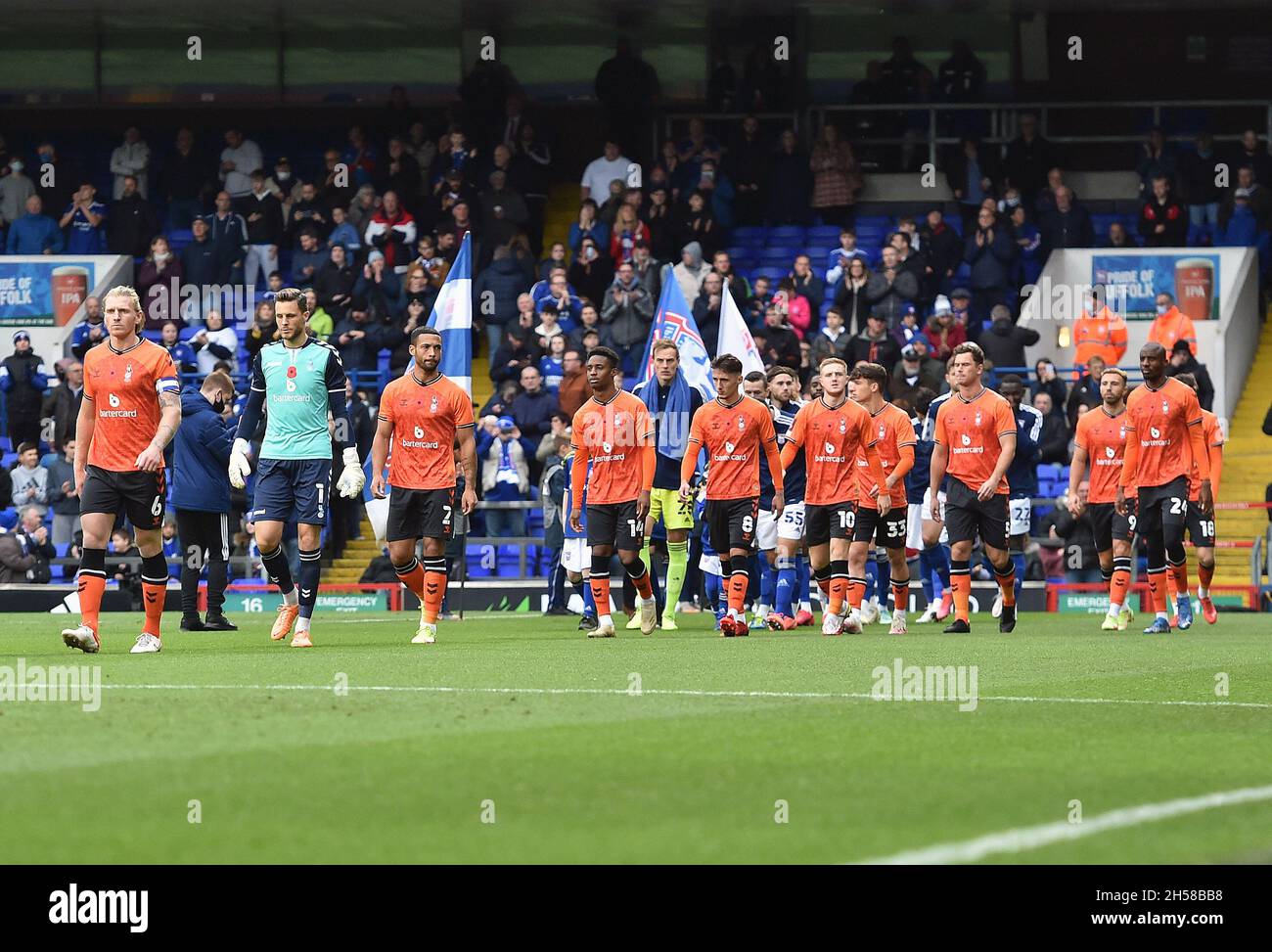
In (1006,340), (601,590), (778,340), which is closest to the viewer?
(601,590)

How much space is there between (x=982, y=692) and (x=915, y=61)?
2425cm

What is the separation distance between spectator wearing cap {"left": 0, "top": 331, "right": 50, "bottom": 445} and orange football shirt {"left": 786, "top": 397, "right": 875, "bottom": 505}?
14.7 meters

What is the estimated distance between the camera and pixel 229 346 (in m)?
29.7

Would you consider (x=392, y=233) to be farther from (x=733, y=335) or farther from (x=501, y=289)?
(x=733, y=335)

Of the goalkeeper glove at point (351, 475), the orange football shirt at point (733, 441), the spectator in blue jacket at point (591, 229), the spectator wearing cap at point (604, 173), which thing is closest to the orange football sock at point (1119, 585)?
the orange football shirt at point (733, 441)

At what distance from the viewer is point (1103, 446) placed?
20781mm

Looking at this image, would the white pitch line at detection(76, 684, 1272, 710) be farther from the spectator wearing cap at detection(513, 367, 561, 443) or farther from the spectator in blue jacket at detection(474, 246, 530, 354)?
the spectator in blue jacket at detection(474, 246, 530, 354)

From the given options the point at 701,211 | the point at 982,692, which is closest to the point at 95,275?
the point at 701,211

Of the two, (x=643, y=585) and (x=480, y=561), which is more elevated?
(x=643, y=585)

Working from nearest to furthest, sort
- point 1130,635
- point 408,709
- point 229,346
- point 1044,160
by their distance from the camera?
1. point 408,709
2. point 1130,635
3. point 229,346
4. point 1044,160

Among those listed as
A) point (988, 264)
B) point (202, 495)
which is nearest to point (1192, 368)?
point (988, 264)

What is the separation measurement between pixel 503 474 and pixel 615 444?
9734 millimetres

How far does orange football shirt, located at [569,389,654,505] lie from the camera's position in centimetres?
1717

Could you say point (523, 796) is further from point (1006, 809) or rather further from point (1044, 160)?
point (1044, 160)
